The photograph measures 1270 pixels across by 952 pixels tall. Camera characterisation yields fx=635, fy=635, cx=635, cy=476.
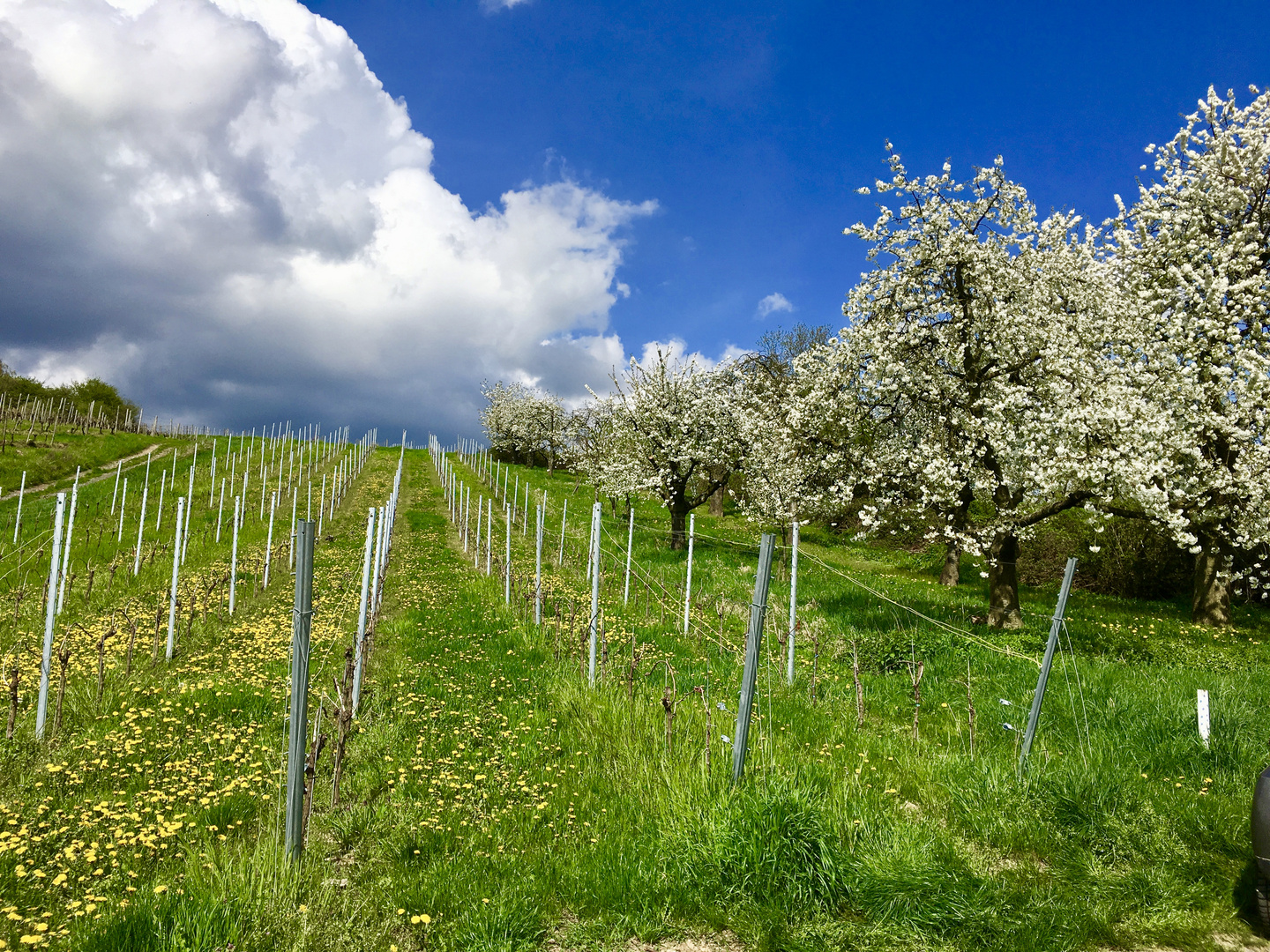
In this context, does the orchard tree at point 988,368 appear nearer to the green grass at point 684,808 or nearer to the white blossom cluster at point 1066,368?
the white blossom cluster at point 1066,368

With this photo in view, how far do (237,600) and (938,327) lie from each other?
55.9 feet

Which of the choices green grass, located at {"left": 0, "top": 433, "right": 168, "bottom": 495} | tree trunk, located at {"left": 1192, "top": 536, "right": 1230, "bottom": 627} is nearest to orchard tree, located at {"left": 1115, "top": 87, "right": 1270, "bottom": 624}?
tree trunk, located at {"left": 1192, "top": 536, "right": 1230, "bottom": 627}

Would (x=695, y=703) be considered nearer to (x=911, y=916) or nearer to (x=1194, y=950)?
(x=911, y=916)

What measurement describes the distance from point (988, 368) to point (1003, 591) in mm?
4938

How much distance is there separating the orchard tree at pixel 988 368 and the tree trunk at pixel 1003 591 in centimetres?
3

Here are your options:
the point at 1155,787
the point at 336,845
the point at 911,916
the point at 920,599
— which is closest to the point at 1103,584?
the point at 920,599

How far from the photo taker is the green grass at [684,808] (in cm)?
447

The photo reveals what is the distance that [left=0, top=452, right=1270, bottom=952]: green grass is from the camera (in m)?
4.47

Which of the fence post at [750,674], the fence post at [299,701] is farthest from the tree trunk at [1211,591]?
the fence post at [299,701]

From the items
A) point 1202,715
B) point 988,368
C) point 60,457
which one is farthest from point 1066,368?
point 60,457

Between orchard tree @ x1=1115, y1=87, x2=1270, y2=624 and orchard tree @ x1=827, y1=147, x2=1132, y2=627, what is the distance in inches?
42.1

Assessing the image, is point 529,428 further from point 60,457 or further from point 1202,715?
point 1202,715

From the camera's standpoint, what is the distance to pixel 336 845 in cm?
541

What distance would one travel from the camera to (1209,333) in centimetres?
1323
